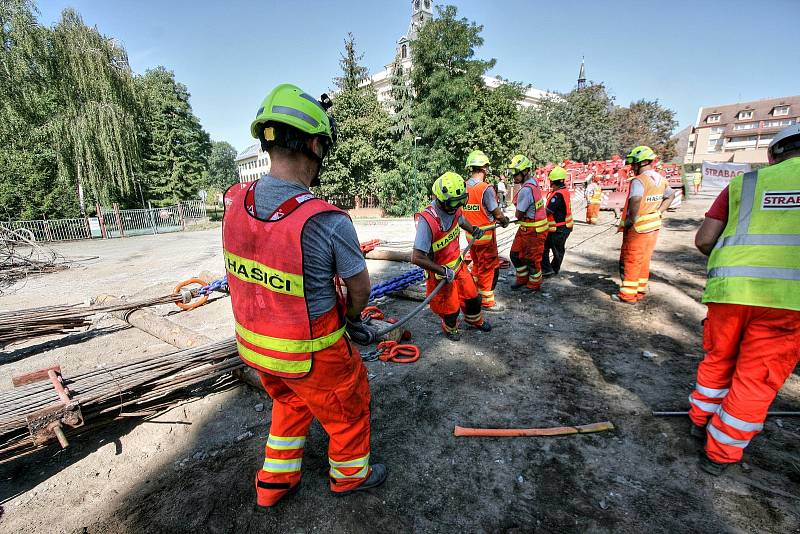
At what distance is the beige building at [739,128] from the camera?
51906mm

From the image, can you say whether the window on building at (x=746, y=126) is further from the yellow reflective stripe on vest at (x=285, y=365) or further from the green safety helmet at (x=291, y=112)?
the yellow reflective stripe on vest at (x=285, y=365)

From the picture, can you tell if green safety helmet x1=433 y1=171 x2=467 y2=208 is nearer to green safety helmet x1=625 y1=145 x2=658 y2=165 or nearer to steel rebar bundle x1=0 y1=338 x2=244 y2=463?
steel rebar bundle x1=0 y1=338 x2=244 y2=463

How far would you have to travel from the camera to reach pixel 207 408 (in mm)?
3346

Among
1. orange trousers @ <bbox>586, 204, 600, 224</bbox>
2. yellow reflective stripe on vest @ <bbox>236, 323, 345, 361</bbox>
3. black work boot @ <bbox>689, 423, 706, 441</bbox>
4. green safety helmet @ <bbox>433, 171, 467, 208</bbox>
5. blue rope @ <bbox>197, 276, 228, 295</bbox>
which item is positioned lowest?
black work boot @ <bbox>689, 423, 706, 441</bbox>

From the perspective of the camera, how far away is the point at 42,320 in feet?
14.5

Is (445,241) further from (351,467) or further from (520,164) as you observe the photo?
(520,164)

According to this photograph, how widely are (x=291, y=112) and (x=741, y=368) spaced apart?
3107 millimetres

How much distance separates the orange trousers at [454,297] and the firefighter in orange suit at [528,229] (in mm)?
2133

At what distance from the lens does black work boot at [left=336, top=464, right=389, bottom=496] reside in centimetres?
234

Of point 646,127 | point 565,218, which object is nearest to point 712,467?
point 565,218

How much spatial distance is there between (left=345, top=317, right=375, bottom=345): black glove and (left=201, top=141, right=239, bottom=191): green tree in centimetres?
8326

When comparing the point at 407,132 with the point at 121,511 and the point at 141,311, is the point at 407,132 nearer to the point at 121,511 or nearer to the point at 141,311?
the point at 141,311

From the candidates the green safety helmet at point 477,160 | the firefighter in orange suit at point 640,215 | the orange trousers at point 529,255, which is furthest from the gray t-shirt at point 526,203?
the firefighter in orange suit at point 640,215

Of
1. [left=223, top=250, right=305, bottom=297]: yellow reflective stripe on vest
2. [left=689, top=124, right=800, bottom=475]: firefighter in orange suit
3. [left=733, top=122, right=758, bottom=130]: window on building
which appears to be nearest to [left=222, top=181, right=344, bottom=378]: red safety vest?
[left=223, top=250, right=305, bottom=297]: yellow reflective stripe on vest
